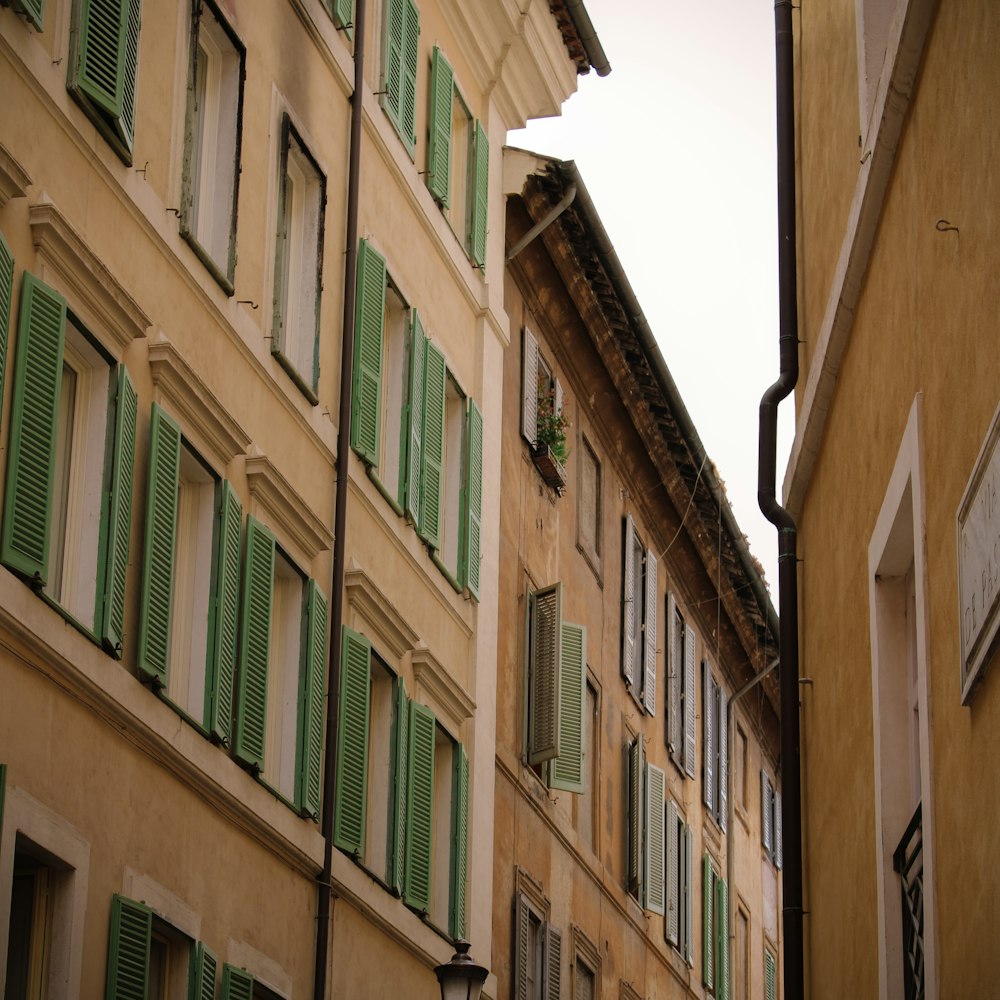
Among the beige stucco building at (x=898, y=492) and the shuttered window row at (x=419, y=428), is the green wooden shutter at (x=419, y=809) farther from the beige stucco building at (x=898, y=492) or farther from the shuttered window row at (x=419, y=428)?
the beige stucco building at (x=898, y=492)

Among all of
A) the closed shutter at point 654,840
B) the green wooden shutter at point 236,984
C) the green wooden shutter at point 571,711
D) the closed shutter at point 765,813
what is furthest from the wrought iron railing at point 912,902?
the closed shutter at point 765,813

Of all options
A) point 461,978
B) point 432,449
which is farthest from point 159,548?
point 432,449

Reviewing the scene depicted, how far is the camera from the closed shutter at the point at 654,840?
90.8 ft

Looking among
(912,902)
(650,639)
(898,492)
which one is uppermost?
(650,639)

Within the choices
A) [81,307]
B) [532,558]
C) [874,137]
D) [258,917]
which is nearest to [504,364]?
[532,558]

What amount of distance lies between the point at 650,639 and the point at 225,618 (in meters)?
14.7

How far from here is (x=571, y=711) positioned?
78.3 feet

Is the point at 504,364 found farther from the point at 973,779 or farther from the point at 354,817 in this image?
the point at 973,779

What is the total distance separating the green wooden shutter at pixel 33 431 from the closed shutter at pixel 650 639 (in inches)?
657

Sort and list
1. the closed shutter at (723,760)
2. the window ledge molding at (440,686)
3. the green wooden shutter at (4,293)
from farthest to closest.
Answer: the closed shutter at (723,760) → the window ledge molding at (440,686) → the green wooden shutter at (4,293)

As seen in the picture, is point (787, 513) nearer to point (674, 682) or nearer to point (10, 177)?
point (10, 177)

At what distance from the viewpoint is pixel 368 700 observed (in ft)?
57.5

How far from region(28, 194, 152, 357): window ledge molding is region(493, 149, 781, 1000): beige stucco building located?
9045 mm

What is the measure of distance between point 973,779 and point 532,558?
1600cm
